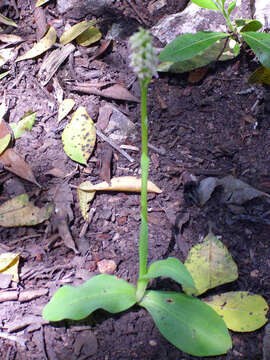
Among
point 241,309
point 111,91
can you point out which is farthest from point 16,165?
point 241,309

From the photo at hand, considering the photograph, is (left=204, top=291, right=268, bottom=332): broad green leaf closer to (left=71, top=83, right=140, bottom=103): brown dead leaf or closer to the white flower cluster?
the white flower cluster

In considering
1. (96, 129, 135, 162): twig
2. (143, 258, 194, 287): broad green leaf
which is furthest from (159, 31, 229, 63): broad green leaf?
(143, 258, 194, 287): broad green leaf

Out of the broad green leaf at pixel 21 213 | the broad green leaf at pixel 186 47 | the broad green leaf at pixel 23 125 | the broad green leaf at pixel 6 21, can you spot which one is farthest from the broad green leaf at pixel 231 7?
the broad green leaf at pixel 21 213

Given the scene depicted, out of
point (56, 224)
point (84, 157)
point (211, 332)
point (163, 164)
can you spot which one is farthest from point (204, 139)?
point (211, 332)

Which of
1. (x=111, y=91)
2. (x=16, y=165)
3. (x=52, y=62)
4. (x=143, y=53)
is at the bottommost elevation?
(x=16, y=165)

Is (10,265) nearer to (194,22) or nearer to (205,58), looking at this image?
(205,58)

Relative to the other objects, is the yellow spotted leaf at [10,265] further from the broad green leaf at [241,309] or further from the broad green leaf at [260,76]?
the broad green leaf at [260,76]

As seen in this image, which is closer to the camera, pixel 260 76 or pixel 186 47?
pixel 186 47
